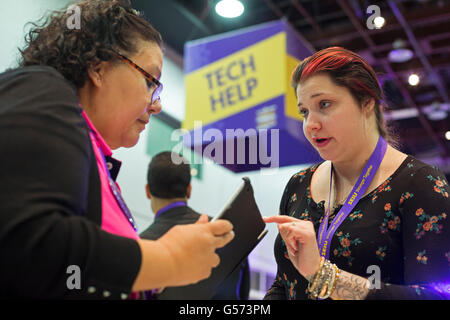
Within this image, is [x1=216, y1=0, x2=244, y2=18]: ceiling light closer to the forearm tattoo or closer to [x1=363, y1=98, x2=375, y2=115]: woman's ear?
[x1=363, y1=98, x2=375, y2=115]: woman's ear

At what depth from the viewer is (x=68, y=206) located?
2.77 ft

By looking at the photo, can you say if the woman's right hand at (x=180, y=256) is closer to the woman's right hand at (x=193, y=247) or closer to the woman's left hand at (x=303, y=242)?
the woman's right hand at (x=193, y=247)

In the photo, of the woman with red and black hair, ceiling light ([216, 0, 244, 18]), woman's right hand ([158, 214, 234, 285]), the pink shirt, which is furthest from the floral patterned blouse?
ceiling light ([216, 0, 244, 18])

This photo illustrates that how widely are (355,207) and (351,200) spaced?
0.03 meters

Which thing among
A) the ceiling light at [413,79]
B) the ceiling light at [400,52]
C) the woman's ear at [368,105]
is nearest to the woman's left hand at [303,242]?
the woman's ear at [368,105]

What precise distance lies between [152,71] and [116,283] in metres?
0.63

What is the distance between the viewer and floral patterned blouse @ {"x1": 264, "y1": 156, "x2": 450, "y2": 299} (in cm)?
137

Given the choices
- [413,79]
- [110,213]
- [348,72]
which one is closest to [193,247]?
[110,213]

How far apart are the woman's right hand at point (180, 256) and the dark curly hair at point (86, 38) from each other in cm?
48

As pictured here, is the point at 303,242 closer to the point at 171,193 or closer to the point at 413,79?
the point at 171,193

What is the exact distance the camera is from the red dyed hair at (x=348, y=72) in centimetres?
173

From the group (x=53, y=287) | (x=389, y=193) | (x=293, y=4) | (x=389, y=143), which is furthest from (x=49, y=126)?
(x=293, y=4)

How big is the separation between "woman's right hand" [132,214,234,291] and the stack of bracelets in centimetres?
49

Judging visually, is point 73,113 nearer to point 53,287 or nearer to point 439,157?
point 53,287
